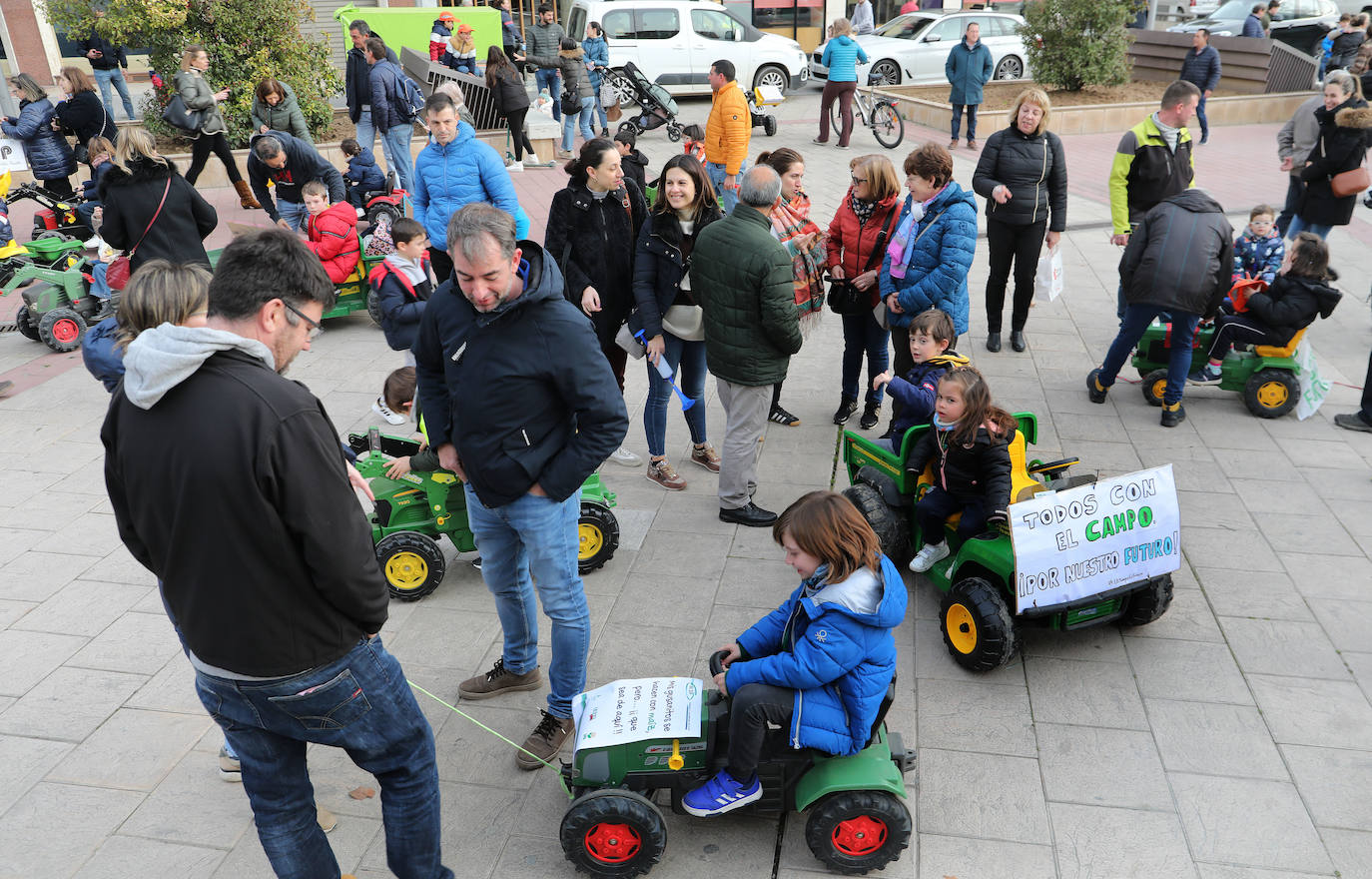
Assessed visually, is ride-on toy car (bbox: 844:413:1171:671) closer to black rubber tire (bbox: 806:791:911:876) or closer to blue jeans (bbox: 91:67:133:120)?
black rubber tire (bbox: 806:791:911:876)

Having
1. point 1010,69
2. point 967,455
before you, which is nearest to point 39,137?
point 967,455

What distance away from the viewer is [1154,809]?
11.4 feet

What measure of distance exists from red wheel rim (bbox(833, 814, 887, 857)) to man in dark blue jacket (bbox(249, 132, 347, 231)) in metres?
7.99

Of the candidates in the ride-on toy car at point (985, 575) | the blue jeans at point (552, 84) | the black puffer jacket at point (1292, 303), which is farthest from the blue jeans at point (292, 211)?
the black puffer jacket at point (1292, 303)

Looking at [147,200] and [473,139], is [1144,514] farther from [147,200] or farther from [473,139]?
[147,200]

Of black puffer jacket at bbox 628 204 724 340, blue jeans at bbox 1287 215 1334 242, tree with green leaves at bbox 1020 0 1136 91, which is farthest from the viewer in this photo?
tree with green leaves at bbox 1020 0 1136 91

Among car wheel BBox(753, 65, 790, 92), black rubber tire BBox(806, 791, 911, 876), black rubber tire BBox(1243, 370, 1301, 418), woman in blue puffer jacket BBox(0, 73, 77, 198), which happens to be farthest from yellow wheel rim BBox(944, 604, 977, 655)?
car wheel BBox(753, 65, 790, 92)

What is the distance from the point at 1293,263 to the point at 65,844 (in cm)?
751

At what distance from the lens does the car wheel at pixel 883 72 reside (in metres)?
20.4

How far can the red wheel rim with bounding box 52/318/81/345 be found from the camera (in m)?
8.28

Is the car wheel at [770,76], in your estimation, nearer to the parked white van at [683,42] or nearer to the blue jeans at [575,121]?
the parked white van at [683,42]

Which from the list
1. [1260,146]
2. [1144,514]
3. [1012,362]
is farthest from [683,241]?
[1260,146]

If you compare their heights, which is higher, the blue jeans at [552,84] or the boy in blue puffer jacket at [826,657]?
the blue jeans at [552,84]

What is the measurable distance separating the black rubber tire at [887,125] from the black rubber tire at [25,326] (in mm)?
12316
